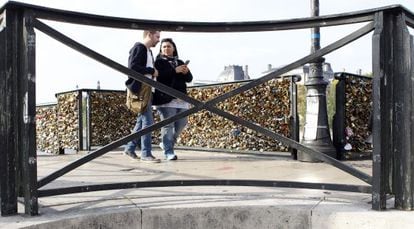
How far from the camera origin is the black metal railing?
8.85ft

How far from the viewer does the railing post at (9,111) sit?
270cm

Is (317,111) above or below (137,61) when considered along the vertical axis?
below

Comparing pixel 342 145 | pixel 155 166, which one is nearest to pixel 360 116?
pixel 342 145

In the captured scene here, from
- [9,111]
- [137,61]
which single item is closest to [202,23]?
[9,111]

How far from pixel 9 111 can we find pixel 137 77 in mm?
835

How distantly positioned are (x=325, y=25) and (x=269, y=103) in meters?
4.56

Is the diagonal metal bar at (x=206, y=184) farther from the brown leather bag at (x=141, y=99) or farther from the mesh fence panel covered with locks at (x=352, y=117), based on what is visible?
the mesh fence panel covered with locks at (x=352, y=117)

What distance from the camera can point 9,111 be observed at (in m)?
2.71

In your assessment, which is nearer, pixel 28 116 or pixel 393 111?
pixel 28 116

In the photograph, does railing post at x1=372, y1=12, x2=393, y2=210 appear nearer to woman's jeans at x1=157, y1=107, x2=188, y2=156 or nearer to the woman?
the woman

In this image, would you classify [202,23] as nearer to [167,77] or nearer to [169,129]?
[167,77]

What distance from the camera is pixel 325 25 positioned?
125 inches

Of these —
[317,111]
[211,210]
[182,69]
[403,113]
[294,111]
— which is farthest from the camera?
[294,111]

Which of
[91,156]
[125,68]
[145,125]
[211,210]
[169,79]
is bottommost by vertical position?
[211,210]
